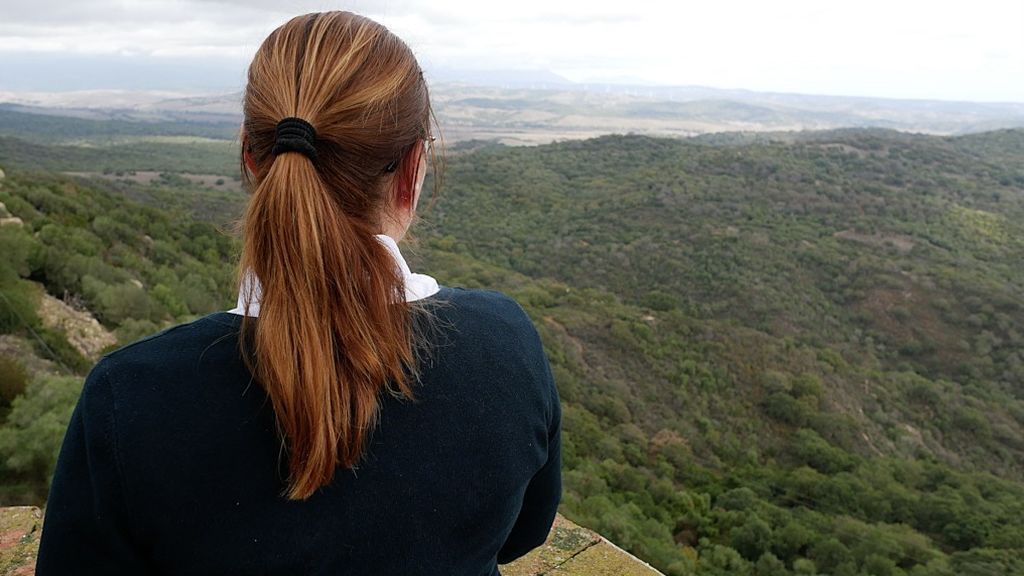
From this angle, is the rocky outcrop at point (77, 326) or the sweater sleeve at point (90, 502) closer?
the sweater sleeve at point (90, 502)

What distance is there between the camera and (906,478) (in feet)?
68.8

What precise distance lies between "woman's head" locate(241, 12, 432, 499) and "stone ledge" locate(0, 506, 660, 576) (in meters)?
1.34

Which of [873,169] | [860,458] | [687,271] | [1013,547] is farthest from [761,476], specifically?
[873,169]

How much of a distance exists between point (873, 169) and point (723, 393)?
45.8 meters

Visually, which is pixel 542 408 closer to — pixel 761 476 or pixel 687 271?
pixel 761 476

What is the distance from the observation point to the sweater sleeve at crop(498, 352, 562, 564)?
48.4 inches

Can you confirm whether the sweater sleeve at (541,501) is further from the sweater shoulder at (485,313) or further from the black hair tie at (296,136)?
the black hair tie at (296,136)

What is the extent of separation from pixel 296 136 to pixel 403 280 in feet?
0.87

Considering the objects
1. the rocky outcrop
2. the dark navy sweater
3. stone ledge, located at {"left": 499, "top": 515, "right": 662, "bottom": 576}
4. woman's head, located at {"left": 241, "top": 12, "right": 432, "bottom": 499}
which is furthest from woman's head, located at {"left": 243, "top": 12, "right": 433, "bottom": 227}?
the rocky outcrop

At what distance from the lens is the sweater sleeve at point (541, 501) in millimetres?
1230

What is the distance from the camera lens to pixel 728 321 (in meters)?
34.9

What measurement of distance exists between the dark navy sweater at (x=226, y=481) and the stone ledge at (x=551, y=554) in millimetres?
1195

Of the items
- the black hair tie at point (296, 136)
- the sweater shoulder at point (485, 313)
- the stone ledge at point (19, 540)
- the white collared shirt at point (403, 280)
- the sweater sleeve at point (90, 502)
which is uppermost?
the black hair tie at point (296, 136)

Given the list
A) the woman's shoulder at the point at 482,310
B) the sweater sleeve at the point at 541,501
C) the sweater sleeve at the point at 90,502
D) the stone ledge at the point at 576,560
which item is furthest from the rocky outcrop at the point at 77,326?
the woman's shoulder at the point at 482,310
